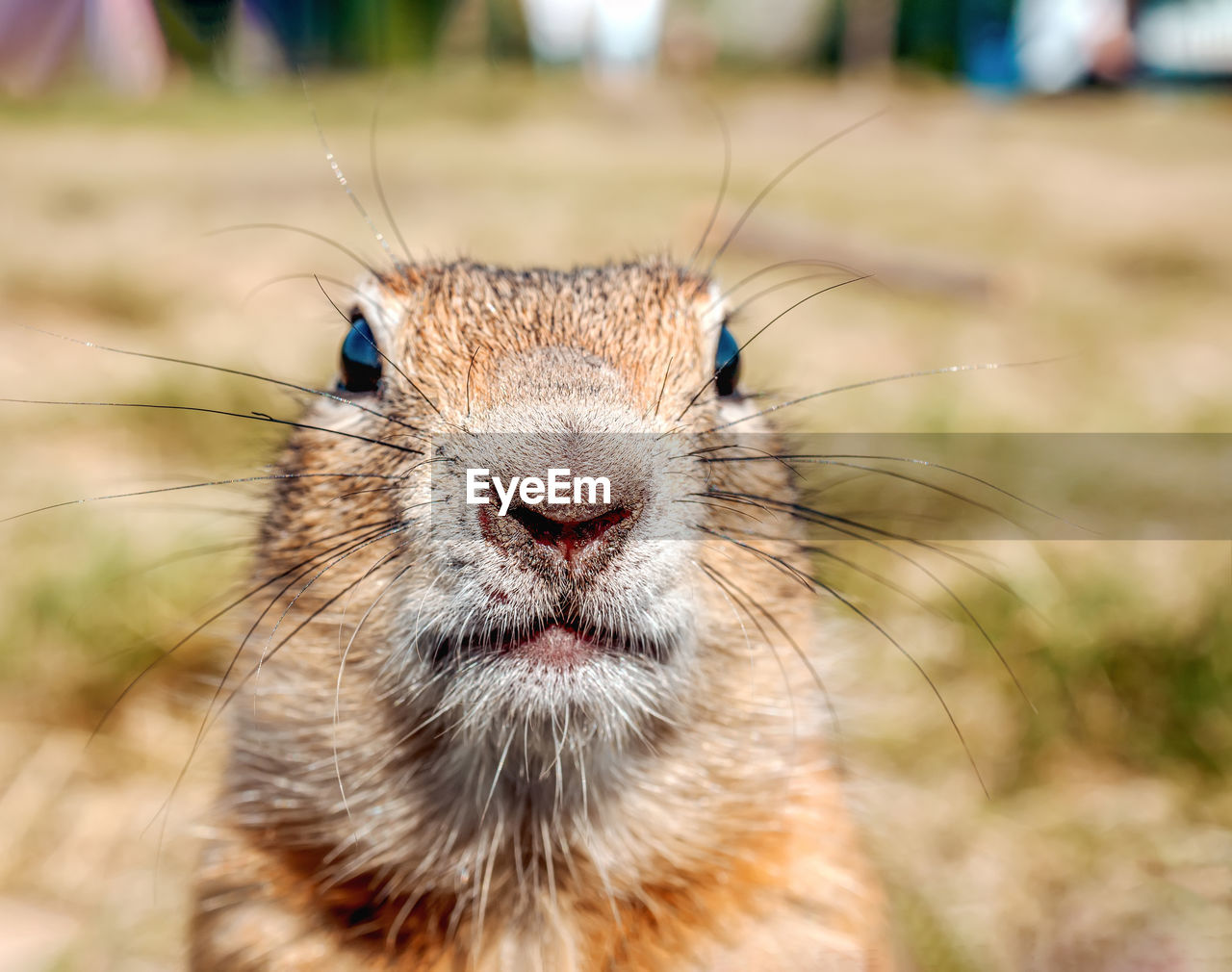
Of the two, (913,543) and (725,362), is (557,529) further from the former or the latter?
(913,543)

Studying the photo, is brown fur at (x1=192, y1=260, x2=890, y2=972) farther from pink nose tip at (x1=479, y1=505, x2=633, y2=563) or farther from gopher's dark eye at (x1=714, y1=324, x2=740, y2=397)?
pink nose tip at (x1=479, y1=505, x2=633, y2=563)

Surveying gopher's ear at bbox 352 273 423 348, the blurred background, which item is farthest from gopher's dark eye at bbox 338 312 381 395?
the blurred background

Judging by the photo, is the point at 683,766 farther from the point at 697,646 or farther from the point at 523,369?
the point at 523,369

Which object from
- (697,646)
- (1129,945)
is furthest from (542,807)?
(1129,945)

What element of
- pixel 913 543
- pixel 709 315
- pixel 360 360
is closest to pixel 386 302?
pixel 360 360

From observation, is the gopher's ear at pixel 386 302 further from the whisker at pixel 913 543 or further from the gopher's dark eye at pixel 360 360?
the whisker at pixel 913 543

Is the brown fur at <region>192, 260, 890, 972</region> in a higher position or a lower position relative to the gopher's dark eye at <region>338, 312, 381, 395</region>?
lower
